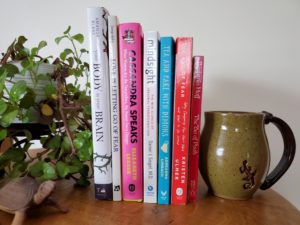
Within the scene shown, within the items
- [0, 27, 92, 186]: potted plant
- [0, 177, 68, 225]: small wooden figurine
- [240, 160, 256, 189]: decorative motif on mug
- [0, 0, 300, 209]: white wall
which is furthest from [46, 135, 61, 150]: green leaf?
[0, 0, 300, 209]: white wall

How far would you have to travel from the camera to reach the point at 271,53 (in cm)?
67

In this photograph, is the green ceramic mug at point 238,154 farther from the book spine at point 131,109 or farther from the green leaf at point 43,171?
the green leaf at point 43,171

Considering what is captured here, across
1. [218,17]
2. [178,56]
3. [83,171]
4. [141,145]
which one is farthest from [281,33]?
[83,171]

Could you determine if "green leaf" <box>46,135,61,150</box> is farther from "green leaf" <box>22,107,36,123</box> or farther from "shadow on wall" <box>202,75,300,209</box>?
"shadow on wall" <box>202,75,300,209</box>

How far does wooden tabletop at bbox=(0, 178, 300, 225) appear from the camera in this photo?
1.10ft

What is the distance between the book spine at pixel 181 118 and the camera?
381 millimetres

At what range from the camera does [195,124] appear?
1.36 feet

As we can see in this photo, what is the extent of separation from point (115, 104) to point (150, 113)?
7 cm

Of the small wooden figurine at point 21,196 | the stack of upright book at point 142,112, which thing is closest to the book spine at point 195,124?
the stack of upright book at point 142,112

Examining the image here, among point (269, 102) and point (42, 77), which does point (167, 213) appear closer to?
point (42, 77)

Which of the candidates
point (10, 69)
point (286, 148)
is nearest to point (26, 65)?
point (10, 69)

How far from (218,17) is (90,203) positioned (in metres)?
0.62

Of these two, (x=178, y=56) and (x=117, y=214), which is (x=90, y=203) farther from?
(x=178, y=56)

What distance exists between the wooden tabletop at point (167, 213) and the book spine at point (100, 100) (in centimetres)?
4
